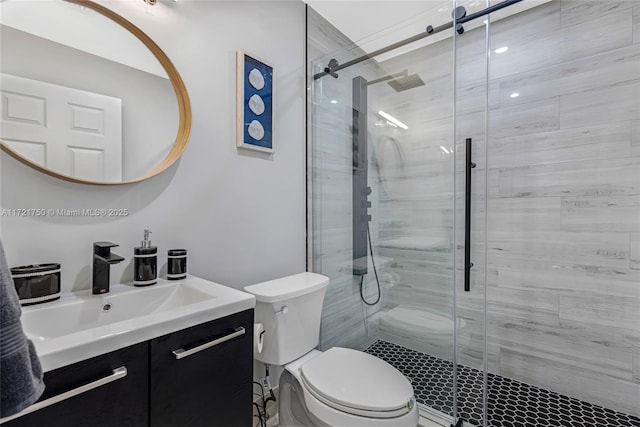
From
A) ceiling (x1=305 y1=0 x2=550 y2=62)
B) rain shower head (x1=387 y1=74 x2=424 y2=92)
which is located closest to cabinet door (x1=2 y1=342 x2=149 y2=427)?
rain shower head (x1=387 y1=74 x2=424 y2=92)

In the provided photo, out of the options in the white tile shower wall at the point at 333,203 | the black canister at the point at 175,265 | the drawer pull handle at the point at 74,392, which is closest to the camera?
the drawer pull handle at the point at 74,392

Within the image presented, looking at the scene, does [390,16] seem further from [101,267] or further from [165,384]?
[165,384]

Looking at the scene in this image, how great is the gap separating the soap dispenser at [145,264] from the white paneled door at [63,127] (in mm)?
279

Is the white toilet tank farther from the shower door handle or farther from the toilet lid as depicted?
the shower door handle

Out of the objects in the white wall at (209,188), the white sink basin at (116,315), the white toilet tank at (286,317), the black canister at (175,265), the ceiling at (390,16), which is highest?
the ceiling at (390,16)

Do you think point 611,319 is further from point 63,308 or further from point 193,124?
point 63,308

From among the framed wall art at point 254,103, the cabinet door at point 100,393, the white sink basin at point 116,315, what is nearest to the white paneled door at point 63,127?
the white sink basin at point 116,315

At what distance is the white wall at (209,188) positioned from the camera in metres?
1.01

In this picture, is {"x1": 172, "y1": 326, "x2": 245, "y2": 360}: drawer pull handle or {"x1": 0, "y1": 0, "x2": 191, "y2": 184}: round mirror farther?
{"x1": 0, "y1": 0, "x2": 191, "y2": 184}: round mirror

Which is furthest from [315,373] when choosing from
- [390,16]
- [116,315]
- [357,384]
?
[390,16]

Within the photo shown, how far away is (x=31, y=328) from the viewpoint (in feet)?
2.76

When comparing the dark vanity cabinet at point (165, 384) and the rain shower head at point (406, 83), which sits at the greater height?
the rain shower head at point (406, 83)

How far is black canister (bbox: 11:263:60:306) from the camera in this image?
871 mm

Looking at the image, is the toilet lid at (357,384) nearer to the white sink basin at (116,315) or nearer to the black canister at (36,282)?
the white sink basin at (116,315)
